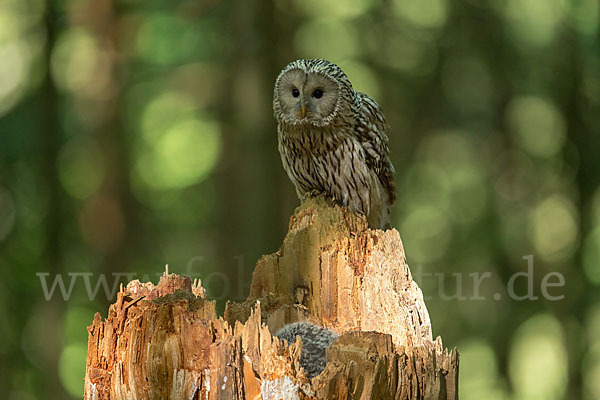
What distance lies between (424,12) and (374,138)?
411cm

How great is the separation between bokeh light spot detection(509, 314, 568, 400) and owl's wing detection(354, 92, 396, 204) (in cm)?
443

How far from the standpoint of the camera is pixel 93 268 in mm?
6316

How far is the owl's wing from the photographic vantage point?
12.5ft

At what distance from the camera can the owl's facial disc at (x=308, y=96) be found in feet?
11.2

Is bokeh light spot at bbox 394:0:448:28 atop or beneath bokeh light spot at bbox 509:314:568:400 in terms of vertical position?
atop

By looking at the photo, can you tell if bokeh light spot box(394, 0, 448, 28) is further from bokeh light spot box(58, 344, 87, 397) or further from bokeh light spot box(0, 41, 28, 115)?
bokeh light spot box(58, 344, 87, 397)

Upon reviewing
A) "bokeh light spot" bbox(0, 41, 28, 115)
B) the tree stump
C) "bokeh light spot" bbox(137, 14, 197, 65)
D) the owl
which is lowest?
the tree stump

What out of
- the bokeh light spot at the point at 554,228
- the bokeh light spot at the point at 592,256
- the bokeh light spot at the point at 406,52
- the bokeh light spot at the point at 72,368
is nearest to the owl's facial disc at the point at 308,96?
the bokeh light spot at the point at 406,52

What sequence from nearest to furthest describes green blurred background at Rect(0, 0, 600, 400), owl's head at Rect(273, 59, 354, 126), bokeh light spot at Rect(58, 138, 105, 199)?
owl's head at Rect(273, 59, 354, 126) < green blurred background at Rect(0, 0, 600, 400) < bokeh light spot at Rect(58, 138, 105, 199)

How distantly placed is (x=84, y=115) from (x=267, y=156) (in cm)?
223

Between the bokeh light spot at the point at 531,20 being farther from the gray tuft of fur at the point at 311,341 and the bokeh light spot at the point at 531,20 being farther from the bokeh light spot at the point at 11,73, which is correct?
A: the gray tuft of fur at the point at 311,341

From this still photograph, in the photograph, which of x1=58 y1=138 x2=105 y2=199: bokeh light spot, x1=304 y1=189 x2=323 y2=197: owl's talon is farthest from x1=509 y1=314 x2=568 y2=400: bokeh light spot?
x1=58 y1=138 x2=105 y2=199: bokeh light spot

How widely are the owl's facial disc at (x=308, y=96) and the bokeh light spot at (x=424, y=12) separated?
14.2ft

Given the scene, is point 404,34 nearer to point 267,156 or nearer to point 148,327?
point 267,156
